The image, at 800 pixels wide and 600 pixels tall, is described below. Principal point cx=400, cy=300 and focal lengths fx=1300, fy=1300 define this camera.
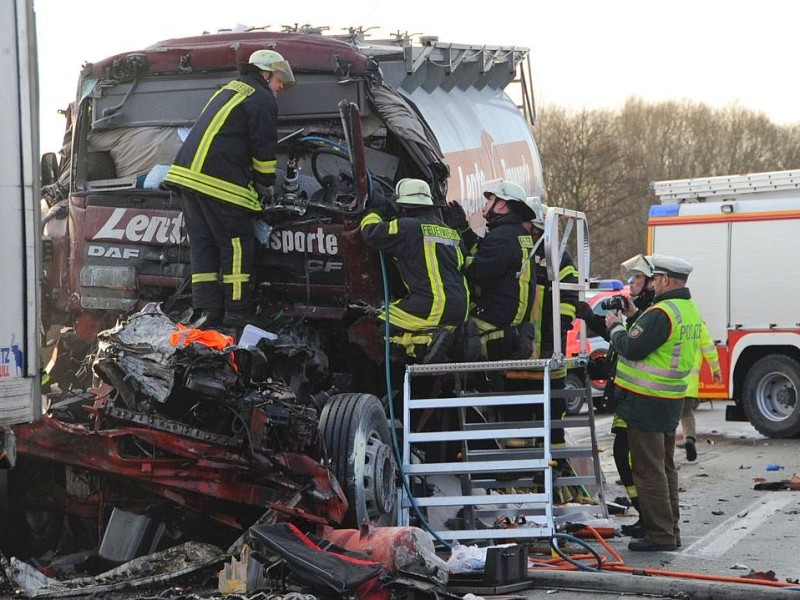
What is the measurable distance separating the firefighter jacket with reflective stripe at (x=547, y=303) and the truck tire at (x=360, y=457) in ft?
6.46

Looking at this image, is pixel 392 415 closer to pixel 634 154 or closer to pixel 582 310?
pixel 582 310

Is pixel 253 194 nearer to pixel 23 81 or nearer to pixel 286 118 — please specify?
pixel 286 118

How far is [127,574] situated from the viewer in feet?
19.6

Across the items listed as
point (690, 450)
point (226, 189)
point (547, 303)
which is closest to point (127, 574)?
point (226, 189)

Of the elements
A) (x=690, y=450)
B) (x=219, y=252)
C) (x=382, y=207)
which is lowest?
(x=690, y=450)

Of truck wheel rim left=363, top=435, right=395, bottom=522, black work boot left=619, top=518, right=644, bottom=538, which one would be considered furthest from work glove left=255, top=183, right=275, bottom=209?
black work boot left=619, top=518, right=644, bottom=538

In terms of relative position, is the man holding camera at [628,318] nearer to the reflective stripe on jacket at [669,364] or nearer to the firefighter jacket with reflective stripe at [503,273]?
the reflective stripe on jacket at [669,364]

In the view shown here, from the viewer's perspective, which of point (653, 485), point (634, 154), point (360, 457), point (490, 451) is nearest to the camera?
point (360, 457)

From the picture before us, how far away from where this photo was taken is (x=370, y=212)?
786cm

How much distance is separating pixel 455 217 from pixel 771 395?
7.26m

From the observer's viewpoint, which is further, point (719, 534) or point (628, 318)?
point (628, 318)

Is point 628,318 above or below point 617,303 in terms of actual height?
below

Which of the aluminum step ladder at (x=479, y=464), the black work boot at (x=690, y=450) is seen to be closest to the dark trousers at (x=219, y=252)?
the aluminum step ladder at (x=479, y=464)

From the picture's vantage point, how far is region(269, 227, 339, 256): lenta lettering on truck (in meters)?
7.89
